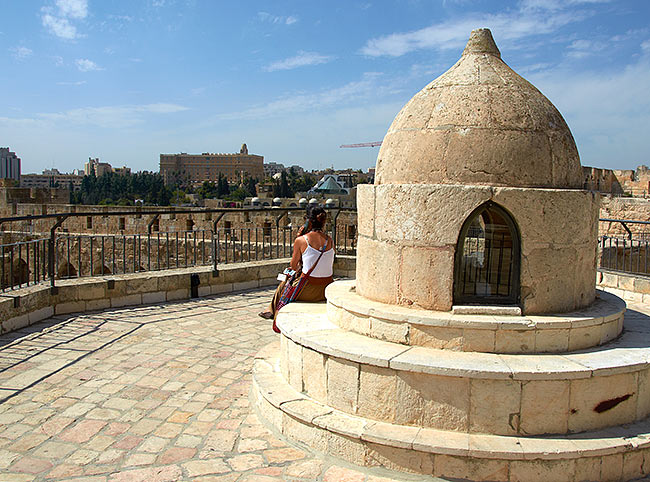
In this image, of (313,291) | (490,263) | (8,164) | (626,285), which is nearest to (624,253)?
(626,285)

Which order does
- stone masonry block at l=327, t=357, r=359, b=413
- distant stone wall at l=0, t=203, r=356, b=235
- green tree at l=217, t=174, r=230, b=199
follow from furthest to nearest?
green tree at l=217, t=174, r=230, b=199 → distant stone wall at l=0, t=203, r=356, b=235 → stone masonry block at l=327, t=357, r=359, b=413

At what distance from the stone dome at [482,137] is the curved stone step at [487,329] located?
990 mm

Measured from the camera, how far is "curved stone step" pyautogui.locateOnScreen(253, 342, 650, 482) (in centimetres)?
305

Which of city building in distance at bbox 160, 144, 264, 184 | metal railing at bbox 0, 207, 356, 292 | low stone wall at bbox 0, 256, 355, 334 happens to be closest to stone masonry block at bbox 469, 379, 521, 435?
metal railing at bbox 0, 207, 356, 292

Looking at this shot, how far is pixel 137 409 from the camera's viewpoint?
4.01m

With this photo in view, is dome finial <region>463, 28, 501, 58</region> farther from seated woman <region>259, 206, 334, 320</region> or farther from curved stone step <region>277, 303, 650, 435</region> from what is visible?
curved stone step <region>277, 303, 650, 435</region>

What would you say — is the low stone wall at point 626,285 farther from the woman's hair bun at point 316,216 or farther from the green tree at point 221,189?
the green tree at point 221,189

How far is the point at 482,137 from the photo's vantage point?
3896 mm

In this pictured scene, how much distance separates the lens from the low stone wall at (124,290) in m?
6.04

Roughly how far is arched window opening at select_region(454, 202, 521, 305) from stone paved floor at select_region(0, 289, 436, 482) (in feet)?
4.97

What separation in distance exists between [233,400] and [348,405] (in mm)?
1139

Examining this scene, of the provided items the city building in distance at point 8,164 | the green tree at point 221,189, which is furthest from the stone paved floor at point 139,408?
the city building in distance at point 8,164

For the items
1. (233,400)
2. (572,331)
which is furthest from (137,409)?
(572,331)

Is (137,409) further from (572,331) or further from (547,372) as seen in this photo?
(572,331)
